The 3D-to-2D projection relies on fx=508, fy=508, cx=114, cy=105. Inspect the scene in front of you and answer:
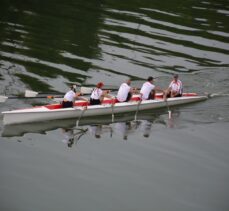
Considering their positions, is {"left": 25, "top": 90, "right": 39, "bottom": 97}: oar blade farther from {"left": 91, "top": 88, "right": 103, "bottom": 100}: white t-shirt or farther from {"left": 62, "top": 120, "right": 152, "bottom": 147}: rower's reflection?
{"left": 91, "top": 88, "right": 103, "bottom": 100}: white t-shirt

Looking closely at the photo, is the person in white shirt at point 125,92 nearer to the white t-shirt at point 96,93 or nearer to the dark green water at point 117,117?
the dark green water at point 117,117

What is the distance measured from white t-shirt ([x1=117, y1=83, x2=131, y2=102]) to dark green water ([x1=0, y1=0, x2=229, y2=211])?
944 mm

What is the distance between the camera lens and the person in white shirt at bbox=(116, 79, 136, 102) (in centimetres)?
2530

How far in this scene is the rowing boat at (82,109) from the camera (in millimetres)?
22719

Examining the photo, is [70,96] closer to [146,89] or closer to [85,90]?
[85,90]

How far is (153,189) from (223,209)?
2604mm

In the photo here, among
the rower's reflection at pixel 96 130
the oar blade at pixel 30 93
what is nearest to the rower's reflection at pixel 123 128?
the rower's reflection at pixel 96 130

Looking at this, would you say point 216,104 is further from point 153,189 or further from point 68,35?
point 68,35

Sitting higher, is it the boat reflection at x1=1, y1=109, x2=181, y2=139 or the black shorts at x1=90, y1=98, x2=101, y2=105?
the black shorts at x1=90, y1=98, x2=101, y2=105

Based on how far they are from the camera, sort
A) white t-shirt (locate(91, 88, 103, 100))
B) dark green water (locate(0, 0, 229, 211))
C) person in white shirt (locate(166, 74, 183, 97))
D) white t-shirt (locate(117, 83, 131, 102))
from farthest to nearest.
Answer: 1. person in white shirt (locate(166, 74, 183, 97))
2. white t-shirt (locate(117, 83, 131, 102))
3. white t-shirt (locate(91, 88, 103, 100))
4. dark green water (locate(0, 0, 229, 211))

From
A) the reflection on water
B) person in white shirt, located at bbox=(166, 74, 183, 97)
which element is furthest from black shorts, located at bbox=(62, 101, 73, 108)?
person in white shirt, located at bbox=(166, 74, 183, 97)

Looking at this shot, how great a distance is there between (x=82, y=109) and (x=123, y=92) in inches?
101

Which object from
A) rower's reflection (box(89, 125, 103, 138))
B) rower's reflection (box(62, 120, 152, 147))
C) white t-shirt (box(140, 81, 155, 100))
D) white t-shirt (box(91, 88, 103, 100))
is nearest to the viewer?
rower's reflection (box(62, 120, 152, 147))

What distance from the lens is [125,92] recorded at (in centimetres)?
2536
